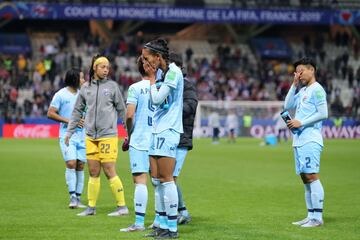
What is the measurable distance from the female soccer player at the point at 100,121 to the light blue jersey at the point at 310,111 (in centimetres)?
280

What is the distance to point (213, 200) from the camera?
1573 centimetres

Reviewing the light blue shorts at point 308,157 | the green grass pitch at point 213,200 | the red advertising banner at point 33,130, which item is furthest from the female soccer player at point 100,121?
the red advertising banner at point 33,130

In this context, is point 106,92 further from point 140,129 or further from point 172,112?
point 172,112

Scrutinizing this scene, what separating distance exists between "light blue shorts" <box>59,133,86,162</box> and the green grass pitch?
0.87 metres

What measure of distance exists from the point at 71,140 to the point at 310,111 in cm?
450

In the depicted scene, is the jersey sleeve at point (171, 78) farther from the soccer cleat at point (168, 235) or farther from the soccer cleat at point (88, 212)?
the soccer cleat at point (88, 212)

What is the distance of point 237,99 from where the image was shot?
163ft

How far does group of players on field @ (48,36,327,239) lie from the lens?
1047cm

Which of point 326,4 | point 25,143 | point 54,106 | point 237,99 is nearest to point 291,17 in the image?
point 326,4

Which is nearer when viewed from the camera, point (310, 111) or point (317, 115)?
point (317, 115)

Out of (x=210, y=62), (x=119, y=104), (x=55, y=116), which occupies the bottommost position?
(x=55, y=116)

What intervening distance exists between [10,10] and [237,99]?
1428cm

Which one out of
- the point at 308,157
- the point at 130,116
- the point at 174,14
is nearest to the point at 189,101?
the point at 130,116

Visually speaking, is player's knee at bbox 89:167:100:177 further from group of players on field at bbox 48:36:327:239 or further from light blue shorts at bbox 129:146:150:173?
light blue shorts at bbox 129:146:150:173
